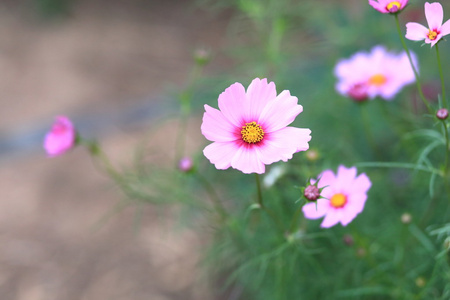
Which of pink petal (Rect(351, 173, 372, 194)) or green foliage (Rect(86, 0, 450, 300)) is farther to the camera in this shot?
green foliage (Rect(86, 0, 450, 300))

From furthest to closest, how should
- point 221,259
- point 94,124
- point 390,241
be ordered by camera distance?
point 94,124 < point 221,259 < point 390,241

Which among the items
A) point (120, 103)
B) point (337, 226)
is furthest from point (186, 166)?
point (120, 103)

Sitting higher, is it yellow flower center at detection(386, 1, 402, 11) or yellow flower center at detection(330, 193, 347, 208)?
yellow flower center at detection(386, 1, 402, 11)

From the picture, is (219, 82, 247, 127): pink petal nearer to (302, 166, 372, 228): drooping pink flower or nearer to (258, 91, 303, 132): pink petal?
(258, 91, 303, 132): pink petal

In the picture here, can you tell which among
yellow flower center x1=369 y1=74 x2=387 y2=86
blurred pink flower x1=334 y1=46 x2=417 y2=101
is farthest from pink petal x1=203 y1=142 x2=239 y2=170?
yellow flower center x1=369 y1=74 x2=387 y2=86

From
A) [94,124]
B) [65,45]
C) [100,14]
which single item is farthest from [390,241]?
[100,14]

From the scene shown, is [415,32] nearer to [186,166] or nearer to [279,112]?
[279,112]

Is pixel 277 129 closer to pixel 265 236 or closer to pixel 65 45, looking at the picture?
pixel 265 236
